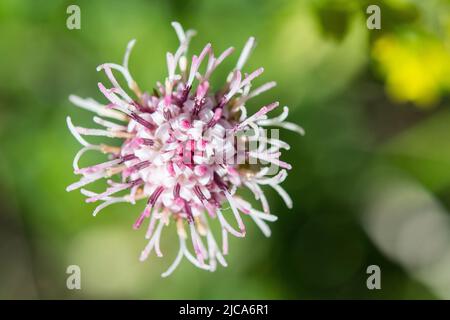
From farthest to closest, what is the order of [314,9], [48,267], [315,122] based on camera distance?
1. [48,267]
2. [315,122]
3. [314,9]

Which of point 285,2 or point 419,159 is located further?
point 419,159

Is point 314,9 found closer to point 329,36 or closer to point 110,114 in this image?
point 329,36

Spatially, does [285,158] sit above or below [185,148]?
below

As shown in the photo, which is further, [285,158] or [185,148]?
[285,158]

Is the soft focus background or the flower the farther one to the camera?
the soft focus background

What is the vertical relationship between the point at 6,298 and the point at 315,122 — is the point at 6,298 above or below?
below

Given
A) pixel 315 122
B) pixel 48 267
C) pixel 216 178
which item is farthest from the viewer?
pixel 48 267

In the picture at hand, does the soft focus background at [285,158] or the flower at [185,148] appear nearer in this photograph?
the flower at [185,148]

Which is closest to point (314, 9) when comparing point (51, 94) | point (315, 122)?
point (315, 122)
